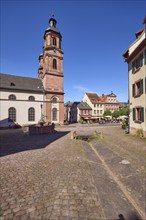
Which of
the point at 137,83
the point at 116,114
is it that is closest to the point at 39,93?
the point at 137,83

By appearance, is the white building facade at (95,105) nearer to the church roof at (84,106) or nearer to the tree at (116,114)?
the church roof at (84,106)

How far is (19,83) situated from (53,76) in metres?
8.77

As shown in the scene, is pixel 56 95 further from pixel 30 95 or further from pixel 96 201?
pixel 96 201

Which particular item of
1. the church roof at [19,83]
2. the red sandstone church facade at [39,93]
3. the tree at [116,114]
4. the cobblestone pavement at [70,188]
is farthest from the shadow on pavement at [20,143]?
the tree at [116,114]

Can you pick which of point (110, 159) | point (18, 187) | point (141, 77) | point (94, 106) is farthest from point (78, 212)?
point (94, 106)

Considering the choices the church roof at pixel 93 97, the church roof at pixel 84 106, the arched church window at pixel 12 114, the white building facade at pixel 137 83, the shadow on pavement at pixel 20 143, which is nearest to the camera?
the shadow on pavement at pixel 20 143

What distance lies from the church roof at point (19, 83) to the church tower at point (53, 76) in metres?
2.22

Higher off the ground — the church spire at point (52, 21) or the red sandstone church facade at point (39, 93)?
the church spire at point (52, 21)

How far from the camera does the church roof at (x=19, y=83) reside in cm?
3124

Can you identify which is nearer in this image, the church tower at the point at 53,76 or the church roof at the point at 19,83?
the church roof at the point at 19,83

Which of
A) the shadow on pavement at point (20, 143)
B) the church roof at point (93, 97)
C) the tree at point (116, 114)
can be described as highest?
the church roof at point (93, 97)

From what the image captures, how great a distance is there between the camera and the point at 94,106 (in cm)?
5334

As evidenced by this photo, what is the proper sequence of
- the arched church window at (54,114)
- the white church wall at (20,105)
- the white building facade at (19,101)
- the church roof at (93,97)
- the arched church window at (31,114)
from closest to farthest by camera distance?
the white church wall at (20,105) → the white building facade at (19,101) → the arched church window at (31,114) → the arched church window at (54,114) → the church roof at (93,97)

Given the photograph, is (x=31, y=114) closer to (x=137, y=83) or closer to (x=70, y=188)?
(x=137, y=83)
